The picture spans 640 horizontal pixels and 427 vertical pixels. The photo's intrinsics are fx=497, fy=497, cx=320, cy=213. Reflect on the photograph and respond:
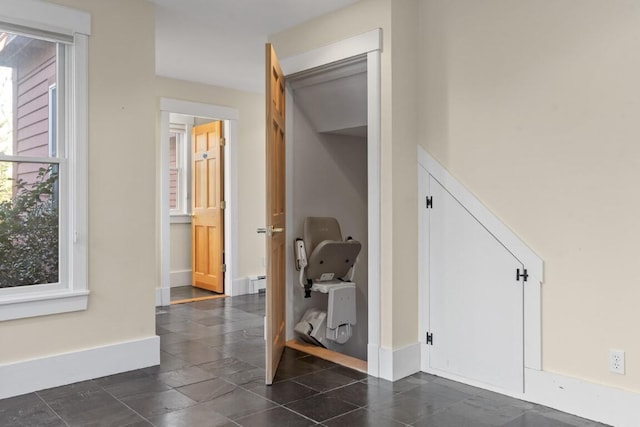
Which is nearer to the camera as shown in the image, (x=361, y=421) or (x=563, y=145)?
(x=361, y=421)

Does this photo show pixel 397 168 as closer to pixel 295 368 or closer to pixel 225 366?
pixel 295 368

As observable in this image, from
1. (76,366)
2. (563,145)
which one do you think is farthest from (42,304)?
(563,145)

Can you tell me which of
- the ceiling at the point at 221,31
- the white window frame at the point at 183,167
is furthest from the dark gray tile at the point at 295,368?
the white window frame at the point at 183,167

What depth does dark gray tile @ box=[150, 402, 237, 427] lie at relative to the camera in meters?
2.49

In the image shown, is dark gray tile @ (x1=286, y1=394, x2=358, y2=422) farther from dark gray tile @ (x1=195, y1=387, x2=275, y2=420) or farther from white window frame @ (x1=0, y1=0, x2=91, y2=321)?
white window frame @ (x1=0, y1=0, x2=91, y2=321)

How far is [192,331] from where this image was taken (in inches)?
171

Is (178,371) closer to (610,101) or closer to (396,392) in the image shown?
(396,392)

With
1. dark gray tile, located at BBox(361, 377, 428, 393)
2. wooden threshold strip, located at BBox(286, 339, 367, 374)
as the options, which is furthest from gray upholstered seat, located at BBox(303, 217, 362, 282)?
dark gray tile, located at BBox(361, 377, 428, 393)

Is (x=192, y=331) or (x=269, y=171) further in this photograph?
(x=192, y=331)

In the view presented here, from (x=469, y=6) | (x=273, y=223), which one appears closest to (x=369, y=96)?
(x=469, y=6)

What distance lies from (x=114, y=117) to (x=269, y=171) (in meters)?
1.09

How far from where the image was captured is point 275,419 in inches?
101

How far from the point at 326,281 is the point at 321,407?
1376 mm

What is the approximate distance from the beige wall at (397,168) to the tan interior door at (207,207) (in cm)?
330
